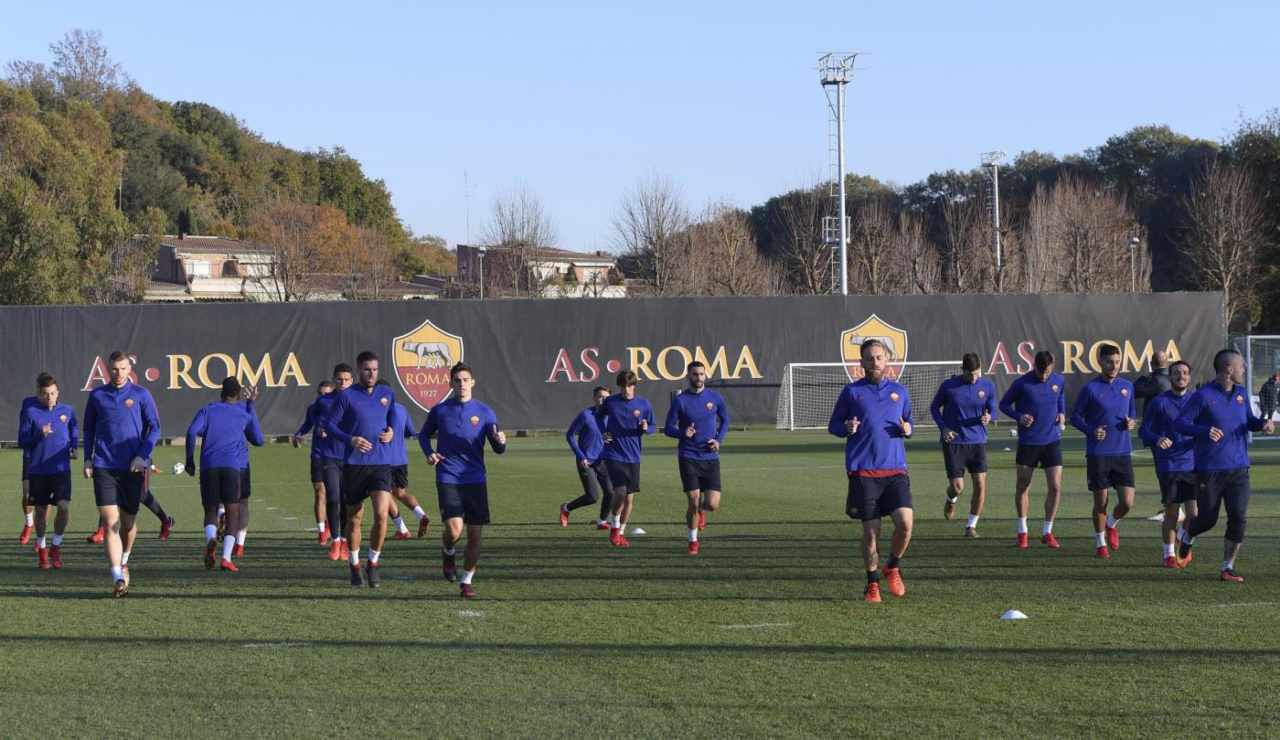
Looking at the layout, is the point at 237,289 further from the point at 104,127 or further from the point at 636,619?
the point at 636,619

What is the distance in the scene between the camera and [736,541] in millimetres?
15586

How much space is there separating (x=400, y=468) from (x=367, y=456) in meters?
2.54

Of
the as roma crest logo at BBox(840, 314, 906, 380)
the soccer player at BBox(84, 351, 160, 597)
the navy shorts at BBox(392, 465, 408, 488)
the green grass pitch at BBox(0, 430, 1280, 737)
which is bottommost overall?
the green grass pitch at BBox(0, 430, 1280, 737)

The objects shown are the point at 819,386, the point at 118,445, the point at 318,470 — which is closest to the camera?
the point at 118,445

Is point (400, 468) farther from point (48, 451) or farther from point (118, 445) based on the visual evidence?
point (48, 451)

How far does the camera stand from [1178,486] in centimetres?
1262

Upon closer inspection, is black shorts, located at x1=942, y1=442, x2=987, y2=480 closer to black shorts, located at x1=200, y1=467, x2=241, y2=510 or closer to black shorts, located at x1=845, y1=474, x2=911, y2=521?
black shorts, located at x1=845, y1=474, x2=911, y2=521

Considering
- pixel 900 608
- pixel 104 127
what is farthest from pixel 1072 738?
pixel 104 127

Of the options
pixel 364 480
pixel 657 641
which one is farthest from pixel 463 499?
pixel 657 641

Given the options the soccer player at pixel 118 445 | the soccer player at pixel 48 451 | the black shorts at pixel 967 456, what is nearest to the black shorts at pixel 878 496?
the black shorts at pixel 967 456

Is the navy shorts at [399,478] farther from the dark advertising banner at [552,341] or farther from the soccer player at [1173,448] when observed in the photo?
the dark advertising banner at [552,341]

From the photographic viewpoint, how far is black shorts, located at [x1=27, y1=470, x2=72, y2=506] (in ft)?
47.7

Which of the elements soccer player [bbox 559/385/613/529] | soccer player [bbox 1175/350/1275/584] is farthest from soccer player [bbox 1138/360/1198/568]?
soccer player [bbox 559/385/613/529]

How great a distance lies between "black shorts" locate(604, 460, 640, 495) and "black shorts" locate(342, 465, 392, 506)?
3.81m
